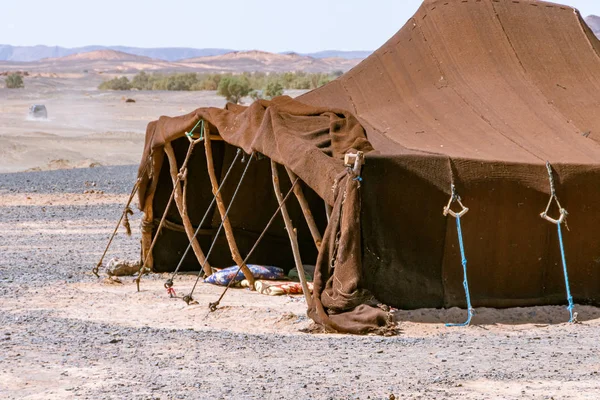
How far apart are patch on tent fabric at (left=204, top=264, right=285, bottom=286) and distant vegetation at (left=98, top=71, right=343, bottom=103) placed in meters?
38.2

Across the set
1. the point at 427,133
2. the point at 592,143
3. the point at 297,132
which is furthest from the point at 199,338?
the point at 592,143

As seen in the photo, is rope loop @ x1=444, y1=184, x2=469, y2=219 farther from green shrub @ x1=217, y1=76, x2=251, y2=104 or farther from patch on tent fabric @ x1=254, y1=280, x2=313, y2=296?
green shrub @ x1=217, y1=76, x2=251, y2=104

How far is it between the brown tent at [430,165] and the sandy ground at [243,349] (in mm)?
385

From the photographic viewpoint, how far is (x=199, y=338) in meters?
8.73

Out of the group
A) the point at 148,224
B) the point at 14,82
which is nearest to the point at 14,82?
the point at 14,82

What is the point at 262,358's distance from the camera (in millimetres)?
7938

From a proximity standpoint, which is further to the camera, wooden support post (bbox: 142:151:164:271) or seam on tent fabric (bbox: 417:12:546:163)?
wooden support post (bbox: 142:151:164:271)

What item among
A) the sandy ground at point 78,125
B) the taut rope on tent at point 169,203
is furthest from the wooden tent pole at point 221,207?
the sandy ground at point 78,125

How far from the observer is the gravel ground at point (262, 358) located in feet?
22.6

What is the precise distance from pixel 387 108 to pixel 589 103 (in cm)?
215

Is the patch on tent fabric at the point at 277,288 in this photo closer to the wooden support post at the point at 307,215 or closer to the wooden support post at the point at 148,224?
the wooden support post at the point at 307,215

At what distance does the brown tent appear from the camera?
9.24 metres

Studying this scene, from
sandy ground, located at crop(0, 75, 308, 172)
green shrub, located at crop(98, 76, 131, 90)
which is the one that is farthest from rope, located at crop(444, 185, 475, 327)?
green shrub, located at crop(98, 76, 131, 90)

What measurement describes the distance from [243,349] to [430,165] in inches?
93.0
